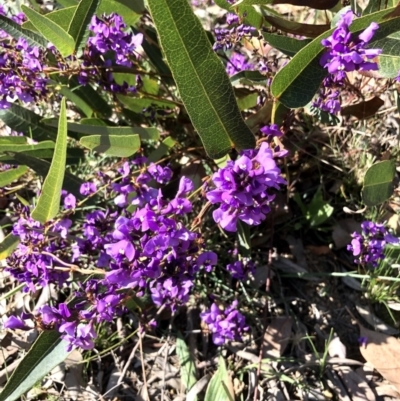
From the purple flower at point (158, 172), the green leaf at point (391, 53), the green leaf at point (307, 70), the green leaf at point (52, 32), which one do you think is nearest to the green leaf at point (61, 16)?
the green leaf at point (52, 32)

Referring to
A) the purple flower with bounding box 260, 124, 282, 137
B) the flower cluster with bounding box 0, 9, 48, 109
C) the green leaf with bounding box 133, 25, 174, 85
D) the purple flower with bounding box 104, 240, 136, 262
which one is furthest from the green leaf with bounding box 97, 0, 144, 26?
the purple flower with bounding box 104, 240, 136, 262

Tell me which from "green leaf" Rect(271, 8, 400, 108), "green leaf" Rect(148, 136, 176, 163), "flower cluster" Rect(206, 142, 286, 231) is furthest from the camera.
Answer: "green leaf" Rect(148, 136, 176, 163)

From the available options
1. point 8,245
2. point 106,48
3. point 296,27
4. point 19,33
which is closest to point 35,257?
point 8,245

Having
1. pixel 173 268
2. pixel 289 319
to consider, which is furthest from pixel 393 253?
pixel 173 268

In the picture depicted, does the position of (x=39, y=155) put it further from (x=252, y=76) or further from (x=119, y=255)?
(x=252, y=76)

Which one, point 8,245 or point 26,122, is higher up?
point 26,122

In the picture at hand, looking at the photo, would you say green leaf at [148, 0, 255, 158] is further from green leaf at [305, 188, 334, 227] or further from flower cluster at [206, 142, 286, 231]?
green leaf at [305, 188, 334, 227]

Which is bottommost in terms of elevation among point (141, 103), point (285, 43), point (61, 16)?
point (141, 103)
